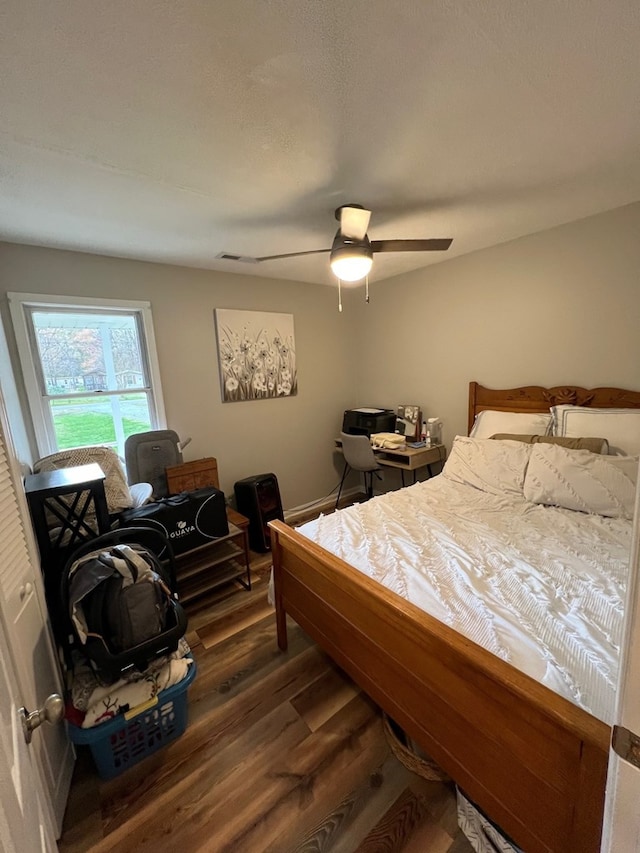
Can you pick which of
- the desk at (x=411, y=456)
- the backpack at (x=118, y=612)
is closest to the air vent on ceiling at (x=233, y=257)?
the desk at (x=411, y=456)

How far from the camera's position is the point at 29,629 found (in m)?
1.13

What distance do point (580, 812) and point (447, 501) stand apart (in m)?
1.44

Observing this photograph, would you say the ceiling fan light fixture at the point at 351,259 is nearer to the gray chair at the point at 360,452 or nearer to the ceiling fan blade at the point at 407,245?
the ceiling fan blade at the point at 407,245

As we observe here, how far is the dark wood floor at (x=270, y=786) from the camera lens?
114 centimetres

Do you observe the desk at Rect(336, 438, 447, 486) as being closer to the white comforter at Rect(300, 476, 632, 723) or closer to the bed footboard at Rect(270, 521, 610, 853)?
the white comforter at Rect(300, 476, 632, 723)

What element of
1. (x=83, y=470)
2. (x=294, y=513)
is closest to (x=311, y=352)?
(x=294, y=513)

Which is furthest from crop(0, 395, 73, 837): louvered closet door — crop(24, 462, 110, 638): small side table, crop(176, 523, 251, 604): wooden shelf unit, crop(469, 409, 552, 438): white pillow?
crop(469, 409, 552, 438): white pillow

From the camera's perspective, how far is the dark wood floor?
1.14m

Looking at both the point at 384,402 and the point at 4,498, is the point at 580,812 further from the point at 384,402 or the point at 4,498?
the point at 384,402

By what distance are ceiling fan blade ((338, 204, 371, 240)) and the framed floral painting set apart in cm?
148

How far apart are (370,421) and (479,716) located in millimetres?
2644

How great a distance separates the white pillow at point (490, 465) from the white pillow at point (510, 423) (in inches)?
6.6

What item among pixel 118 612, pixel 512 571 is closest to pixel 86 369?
Answer: pixel 118 612

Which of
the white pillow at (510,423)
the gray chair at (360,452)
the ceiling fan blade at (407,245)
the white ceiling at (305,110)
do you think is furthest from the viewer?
the gray chair at (360,452)
